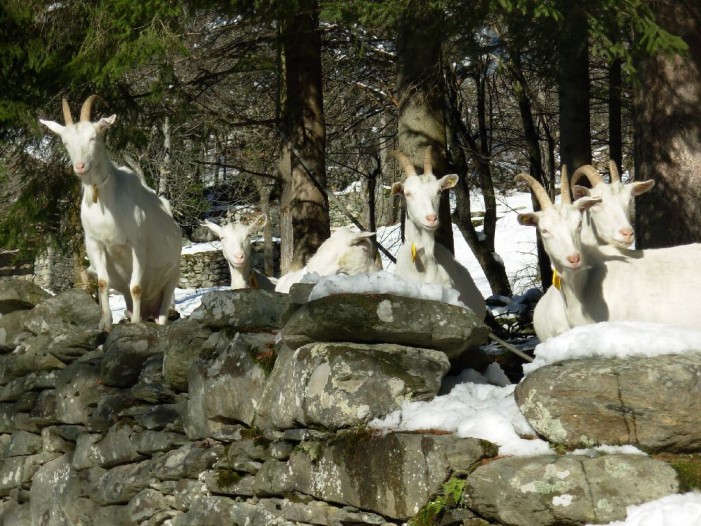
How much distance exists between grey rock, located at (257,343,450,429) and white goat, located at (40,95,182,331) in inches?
122

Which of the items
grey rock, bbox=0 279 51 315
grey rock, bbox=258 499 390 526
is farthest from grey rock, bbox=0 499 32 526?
grey rock, bbox=258 499 390 526

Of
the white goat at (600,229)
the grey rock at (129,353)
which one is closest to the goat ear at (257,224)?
the grey rock at (129,353)

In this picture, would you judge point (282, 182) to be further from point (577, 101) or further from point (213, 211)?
point (213, 211)

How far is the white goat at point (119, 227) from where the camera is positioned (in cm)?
791

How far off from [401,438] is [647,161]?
3904 mm

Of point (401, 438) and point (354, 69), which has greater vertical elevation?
point (354, 69)

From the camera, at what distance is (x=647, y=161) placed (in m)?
7.86

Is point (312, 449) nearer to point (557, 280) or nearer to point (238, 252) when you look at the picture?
point (557, 280)

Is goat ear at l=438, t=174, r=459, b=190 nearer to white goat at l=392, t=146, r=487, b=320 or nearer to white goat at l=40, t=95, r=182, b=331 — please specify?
white goat at l=392, t=146, r=487, b=320

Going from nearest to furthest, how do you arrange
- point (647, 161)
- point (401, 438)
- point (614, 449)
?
1. point (614, 449)
2. point (401, 438)
3. point (647, 161)

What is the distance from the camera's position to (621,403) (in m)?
4.37

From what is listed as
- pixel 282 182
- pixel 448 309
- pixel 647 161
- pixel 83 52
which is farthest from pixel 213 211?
pixel 448 309

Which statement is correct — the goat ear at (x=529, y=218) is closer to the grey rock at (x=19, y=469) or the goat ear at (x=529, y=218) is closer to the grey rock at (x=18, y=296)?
the grey rock at (x=19, y=469)

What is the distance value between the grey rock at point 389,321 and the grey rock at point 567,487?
1.17m
